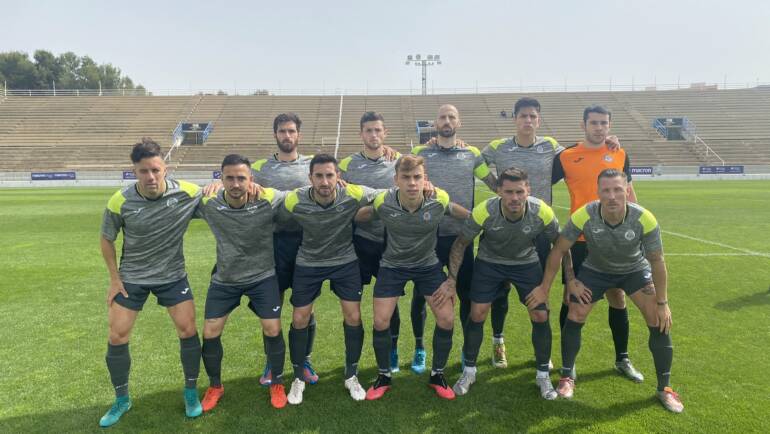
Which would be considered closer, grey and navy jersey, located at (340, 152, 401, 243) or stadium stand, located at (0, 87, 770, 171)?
grey and navy jersey, located at (340, 152, 401, 243)

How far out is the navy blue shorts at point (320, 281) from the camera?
411 cm

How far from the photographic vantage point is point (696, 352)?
4.69 m

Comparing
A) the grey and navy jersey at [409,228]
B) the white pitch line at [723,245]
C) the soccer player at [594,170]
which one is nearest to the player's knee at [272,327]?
the grey and navy jersey at [409,228]

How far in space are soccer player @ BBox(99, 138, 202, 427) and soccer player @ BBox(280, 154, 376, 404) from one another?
0.86 metres

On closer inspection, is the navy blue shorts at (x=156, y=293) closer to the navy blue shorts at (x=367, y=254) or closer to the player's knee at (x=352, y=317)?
the player's knee at (x=352, y=317)

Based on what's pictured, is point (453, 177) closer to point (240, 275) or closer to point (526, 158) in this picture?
point (526, 158)

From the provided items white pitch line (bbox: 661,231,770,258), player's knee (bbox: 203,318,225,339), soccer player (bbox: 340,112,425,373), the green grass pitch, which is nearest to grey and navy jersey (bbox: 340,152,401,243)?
soccer player (bbox: 340,112,425,373)

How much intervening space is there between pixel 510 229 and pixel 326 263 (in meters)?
1.64

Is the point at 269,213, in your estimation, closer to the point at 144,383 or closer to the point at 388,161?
the point at 388,161

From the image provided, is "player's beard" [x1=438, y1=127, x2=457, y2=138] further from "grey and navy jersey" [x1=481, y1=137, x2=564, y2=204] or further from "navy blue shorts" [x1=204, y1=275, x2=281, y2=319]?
"navy blue shorts" [x1=204, y1=275, x2=281, y2=319]

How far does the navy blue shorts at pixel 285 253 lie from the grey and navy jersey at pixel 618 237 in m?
2.42

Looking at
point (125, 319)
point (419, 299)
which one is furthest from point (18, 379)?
point (419, 299)

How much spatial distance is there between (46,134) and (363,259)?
48945 mm

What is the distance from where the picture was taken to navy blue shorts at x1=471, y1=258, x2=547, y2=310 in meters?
4.15
